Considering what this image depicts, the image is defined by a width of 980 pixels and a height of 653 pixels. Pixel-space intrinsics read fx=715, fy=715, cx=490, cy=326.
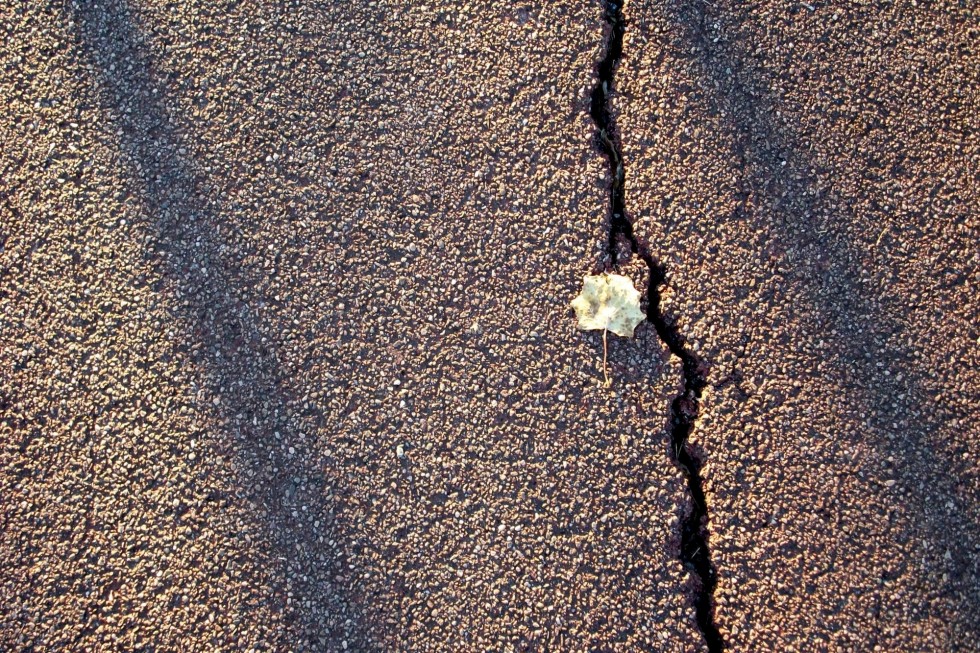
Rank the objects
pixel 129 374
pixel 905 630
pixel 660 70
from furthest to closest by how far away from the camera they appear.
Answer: pixel 660 70, pixel 129 374, pixel 905 630

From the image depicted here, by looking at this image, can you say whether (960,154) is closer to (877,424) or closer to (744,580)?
(877,424)

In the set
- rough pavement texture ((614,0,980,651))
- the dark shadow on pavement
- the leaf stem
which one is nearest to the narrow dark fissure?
rough pavement texture ((614,0,980,651))

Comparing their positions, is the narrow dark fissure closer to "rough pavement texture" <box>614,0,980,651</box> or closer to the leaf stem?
"rough pavement texture" <box>614,0,980,651</box>

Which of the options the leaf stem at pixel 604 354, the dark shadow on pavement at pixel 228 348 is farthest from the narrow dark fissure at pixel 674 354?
the dark shadow on pavement at pixel 228 348

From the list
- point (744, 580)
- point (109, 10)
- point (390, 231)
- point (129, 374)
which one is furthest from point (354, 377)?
point (109, 10)

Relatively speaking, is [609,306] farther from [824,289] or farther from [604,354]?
[824,289]
